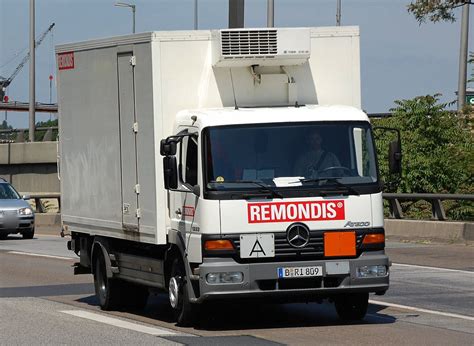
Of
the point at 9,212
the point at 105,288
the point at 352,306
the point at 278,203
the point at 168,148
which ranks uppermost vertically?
the point at 168,148

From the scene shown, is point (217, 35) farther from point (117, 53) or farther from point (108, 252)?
point (108, 252)

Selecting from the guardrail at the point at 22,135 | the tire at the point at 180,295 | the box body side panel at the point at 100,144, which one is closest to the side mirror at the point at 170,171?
the box body side panel at the point at 100,144

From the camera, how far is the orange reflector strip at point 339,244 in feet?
42.8

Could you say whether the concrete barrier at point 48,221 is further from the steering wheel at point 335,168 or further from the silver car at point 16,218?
the steering wheel at point 335,168

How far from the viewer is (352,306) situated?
14.0m

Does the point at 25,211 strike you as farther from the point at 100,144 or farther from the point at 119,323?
the point at 119,323

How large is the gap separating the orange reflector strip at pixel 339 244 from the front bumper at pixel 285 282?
7cm

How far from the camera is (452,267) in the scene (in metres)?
21.1

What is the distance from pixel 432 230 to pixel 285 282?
1454cm

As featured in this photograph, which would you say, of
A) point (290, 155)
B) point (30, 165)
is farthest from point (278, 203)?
point (30, 165)

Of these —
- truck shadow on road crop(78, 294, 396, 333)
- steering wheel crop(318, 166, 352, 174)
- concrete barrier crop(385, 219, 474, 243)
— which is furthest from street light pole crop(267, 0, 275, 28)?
steering wheel crop(318, 166, 352, 174)

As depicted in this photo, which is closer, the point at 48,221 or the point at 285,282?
the point at 285,282

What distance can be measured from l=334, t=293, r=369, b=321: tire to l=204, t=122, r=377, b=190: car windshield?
1.41 meters

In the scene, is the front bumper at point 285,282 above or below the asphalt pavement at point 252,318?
above
